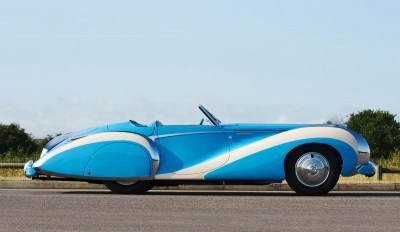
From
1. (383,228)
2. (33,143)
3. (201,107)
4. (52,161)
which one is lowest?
(383,228)

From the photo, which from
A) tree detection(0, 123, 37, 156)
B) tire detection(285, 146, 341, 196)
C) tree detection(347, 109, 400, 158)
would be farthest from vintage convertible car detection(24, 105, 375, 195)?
tree detection(0, 123, 37, 156)

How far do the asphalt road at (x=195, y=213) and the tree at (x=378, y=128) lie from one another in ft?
233

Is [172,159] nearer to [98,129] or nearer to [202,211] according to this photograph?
[98,129]

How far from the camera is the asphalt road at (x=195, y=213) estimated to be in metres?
9.41

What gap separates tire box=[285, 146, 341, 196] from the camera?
529 inches

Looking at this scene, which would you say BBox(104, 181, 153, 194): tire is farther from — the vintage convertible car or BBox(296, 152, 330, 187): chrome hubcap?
BBox(296, 152, 330, 187): chrome hubcap

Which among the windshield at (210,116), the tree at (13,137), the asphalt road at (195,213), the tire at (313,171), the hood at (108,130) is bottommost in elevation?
the asphalt road at (195,213)

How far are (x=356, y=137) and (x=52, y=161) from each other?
184 inches

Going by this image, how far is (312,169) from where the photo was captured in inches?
531

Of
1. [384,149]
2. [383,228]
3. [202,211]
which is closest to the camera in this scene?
[383,228]

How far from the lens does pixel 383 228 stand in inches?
367

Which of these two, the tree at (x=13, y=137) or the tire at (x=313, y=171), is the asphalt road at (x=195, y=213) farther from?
the tree at (x=13, y=137)

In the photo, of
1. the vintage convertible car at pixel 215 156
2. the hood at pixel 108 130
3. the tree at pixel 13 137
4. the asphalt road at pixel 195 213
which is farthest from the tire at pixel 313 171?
the tree at pixel 13 137

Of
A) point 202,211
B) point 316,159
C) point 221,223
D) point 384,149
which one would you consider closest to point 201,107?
point 316,159
